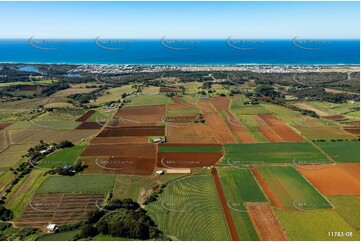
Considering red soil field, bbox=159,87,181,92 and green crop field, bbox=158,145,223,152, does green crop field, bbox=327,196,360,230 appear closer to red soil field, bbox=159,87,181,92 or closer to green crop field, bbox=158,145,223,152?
green crop field, bbox=158,145,223,152

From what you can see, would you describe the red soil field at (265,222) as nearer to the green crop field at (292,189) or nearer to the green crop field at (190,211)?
the green crop field at (292,189)

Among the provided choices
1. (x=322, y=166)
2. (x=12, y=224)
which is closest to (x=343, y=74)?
(x=322, y=166)

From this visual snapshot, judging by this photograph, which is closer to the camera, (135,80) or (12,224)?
(12,224)

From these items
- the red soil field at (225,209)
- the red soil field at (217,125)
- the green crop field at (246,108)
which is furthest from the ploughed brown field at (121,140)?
the green crop field at (246,108)

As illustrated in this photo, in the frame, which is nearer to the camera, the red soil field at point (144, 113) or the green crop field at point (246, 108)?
the red soil field at point (144, 113)

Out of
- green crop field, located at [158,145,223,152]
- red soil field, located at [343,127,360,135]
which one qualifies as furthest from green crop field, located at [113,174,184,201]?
red soil field, located at [343,127,360,135]

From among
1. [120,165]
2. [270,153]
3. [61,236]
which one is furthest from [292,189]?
[61,236]

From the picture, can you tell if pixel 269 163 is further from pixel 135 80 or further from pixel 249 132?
pixel 135 80
